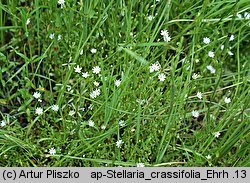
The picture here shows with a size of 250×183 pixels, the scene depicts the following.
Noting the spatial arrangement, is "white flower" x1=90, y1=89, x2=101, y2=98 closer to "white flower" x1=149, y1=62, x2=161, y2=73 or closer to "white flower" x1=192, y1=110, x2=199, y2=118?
"white flower" x1=149, y1=62, x2=161, y2=73

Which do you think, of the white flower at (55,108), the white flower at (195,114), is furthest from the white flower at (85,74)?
the white flower at (195,114)

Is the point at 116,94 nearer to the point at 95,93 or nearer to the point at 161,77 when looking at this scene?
the point at 95,93

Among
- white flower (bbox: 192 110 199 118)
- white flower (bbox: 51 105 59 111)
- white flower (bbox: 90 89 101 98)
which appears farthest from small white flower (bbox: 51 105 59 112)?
white flower (bbox: 192 110 199 118)

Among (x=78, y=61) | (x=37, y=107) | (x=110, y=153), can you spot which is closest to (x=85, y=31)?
(x=78, y=61)

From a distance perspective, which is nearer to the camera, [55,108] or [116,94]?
[116,94]

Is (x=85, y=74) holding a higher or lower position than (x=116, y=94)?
higher

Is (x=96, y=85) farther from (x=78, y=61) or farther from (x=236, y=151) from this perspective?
(x=236, y=151)

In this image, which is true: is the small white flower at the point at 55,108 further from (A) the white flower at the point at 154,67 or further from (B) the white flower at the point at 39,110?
(A) the white flower at the point at 154,67

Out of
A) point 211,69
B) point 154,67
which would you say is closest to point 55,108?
point 154,67

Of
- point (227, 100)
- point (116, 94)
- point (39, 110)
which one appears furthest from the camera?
point (227, 100)
